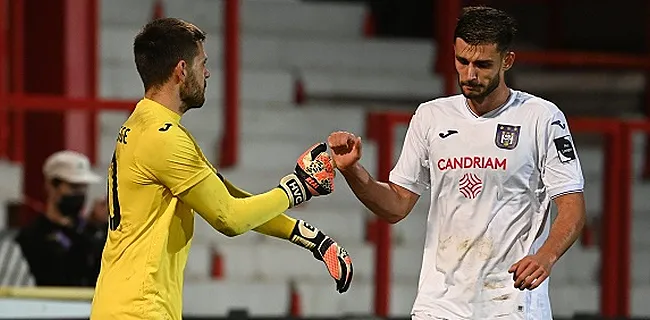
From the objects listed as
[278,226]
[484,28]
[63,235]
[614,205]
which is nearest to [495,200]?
[484,28]

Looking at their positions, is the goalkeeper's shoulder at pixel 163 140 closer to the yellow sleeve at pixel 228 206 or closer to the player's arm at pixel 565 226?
the yellow sleeve at pixel 228 206

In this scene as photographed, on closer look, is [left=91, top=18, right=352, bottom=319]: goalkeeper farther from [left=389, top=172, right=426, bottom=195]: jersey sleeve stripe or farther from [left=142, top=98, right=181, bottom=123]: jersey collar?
[left=389, top=172, right=426, bottom=195]: jersey sleeve stripe

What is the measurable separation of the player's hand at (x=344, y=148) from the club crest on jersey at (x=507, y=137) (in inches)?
19.1

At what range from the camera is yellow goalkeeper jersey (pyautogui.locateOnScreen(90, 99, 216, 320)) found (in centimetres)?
450

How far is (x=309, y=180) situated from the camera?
4742 millimetres

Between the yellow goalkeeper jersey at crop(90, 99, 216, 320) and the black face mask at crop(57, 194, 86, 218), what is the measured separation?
131 inches

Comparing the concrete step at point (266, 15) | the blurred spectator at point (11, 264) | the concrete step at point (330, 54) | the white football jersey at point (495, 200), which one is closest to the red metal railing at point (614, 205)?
the blurred spectator at point (11, 264)

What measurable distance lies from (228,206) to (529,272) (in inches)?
37.9

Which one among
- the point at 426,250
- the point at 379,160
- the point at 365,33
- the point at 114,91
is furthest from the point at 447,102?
the point at 365,33

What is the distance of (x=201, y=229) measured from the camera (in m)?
9.33

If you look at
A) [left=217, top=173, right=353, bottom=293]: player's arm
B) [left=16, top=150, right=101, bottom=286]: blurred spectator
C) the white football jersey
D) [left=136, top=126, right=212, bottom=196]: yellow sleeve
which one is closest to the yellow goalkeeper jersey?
[left=136, top=126, right=212, bottom=196]: yellow sleeve

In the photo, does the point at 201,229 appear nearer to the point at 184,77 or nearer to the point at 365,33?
the point at 365,33

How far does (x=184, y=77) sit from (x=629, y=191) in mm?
4454

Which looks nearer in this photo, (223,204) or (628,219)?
(223,204)
